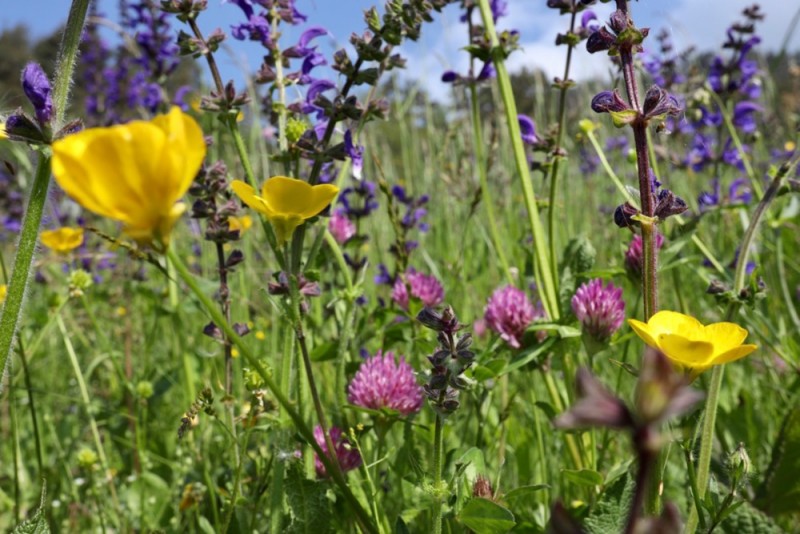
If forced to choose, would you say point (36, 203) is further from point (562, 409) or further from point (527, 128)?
point (527, 128)

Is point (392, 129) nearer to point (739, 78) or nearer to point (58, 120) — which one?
point (739, 78)

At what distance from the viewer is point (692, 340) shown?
67cm

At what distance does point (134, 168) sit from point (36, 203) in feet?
1.38

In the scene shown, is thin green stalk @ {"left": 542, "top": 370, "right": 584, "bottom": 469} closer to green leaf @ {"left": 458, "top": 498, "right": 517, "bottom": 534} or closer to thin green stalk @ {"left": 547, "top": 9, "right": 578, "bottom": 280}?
thin green stalk @ {"left": 547, "top": 9, "right": 578, "bottom": 280}

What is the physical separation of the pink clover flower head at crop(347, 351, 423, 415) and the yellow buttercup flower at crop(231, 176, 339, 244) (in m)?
0.45

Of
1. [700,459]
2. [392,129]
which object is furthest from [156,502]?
[392,129]

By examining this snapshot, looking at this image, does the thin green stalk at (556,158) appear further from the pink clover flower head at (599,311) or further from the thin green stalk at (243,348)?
the thin green stalk at (243,348)

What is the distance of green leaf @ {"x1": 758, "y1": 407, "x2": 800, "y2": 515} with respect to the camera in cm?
129

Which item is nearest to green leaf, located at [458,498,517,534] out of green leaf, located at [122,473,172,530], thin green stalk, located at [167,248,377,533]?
thin green stalk, located at [167,248,377,533]

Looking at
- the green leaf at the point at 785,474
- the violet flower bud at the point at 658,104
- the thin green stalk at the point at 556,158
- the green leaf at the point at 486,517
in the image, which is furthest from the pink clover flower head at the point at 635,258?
the green leaf at the point at 486,517

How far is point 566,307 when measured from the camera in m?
1.25

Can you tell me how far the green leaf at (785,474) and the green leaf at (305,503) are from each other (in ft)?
2.74

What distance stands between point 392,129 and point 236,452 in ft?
44.1

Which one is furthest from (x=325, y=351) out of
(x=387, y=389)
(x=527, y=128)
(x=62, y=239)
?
(x=62, y=239)
